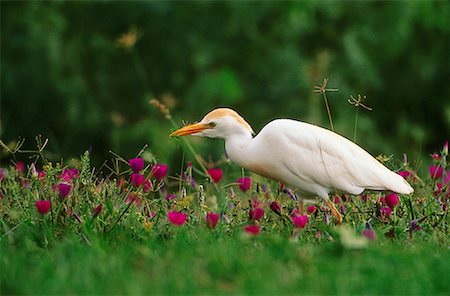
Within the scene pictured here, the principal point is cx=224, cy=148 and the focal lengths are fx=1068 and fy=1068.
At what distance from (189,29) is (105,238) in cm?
785

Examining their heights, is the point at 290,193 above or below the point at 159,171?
below

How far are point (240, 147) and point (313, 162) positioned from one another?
0.36m

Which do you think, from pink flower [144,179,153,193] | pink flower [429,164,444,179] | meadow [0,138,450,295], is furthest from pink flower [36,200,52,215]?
pink flower [429,164,444,179]

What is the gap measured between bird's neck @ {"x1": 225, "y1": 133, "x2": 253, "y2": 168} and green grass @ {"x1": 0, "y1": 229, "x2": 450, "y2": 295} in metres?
0.74

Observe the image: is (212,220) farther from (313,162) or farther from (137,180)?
(313,162)

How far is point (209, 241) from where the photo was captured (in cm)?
445

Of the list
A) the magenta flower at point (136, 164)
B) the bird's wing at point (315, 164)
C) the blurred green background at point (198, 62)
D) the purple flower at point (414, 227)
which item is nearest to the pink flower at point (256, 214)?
the bird's wing at point (315, 164)

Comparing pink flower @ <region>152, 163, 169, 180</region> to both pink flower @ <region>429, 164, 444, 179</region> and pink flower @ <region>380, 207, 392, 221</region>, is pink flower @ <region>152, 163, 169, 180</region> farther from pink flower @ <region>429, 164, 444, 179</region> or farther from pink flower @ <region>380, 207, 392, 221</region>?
pink flower @ <region>429, 164, 444, 179</region>

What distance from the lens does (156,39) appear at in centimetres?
1229

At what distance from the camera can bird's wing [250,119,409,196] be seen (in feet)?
16.0

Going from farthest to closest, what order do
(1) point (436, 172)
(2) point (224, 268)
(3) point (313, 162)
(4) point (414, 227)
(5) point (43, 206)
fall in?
(1) point (436, 172) < (3) point (313, 162) < (4) point (414, 227) < (5) point (43, 206) < (2) point (224, 268)

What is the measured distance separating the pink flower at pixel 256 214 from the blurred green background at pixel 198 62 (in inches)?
271

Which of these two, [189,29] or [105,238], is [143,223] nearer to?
[105,238]

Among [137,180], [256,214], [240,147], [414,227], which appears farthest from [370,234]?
[137,180]
